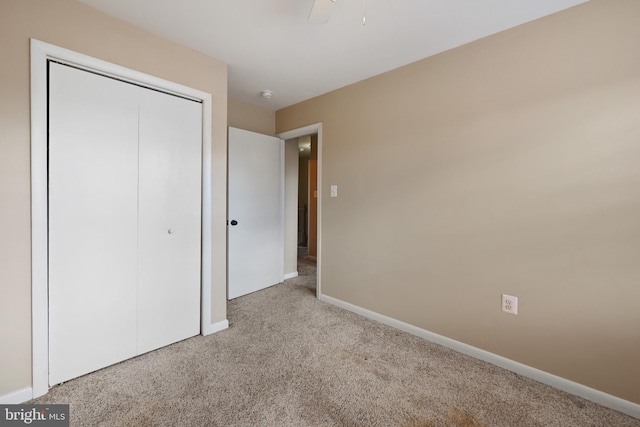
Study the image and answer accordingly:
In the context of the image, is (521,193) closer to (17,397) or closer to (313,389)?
(313,389)

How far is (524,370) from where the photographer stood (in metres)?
1.80

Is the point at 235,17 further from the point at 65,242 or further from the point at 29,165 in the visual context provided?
the point at 65,242

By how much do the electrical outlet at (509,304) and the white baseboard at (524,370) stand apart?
353 mm

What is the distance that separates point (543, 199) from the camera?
1.72 meters

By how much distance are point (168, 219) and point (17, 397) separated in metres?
1.28

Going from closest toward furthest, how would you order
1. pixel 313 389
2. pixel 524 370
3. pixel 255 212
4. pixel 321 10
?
pixel 321 10 → pixel 313 389 → pixel 524 370 → pixel 255 212

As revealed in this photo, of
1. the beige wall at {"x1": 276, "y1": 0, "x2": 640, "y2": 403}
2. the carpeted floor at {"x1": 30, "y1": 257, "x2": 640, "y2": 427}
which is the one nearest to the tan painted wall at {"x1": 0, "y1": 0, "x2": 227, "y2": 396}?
the carpeted floor at {"x1": 30, "y1": 257, "x2": 640, "y2": 427}

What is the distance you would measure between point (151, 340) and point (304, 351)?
120cm

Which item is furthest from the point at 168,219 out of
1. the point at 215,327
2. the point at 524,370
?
the point at 524,370

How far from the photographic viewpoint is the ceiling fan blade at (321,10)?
4.25 ft

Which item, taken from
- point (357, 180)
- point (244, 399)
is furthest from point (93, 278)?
point (357, 180)

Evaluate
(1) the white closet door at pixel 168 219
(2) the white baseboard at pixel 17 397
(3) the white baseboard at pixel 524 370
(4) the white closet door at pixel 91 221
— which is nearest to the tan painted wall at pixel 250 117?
(1) the white closet door at pixel 168 219

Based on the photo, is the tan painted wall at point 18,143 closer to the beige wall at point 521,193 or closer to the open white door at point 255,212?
the open white door at point 255,212

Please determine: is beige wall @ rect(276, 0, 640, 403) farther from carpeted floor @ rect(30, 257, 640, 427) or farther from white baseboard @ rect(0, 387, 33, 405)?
white baseboard @ rect(0, 387, 33, 405)
